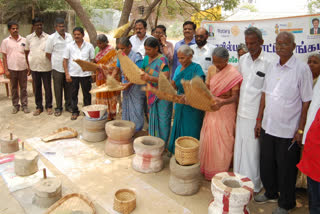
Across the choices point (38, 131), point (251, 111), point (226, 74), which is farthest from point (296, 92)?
point (38, 131)

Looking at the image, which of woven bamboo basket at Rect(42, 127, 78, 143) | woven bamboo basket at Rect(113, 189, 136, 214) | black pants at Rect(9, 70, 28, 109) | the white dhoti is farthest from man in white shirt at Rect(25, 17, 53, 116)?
the white dhoti

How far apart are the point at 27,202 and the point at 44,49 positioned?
153 inches

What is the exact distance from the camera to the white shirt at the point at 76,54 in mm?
5559

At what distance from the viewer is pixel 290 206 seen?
2943 mm

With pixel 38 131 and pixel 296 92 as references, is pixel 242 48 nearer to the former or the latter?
pixel 296 92

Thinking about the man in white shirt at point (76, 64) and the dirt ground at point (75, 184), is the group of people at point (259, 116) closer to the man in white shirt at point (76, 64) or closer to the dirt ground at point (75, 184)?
the dirt ground at point (75, 184)

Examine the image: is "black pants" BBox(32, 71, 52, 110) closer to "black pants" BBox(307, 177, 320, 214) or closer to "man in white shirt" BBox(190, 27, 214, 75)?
"man in white shirt" BBox(190, 27, 214, 75)

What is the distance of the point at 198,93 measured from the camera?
272 centimetres

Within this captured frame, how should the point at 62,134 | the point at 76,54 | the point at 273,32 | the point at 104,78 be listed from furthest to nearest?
the point at 76,54 < the point at 104,78 < the point at 62,134 < the point at 273,32

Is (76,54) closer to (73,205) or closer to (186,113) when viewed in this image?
(186,113)

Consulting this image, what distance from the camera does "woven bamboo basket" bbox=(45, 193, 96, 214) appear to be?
281 cm

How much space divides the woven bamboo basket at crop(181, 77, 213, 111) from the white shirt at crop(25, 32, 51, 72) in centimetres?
427

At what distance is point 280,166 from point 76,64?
4.44 metres

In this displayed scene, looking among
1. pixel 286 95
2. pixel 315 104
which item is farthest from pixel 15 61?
pixel 315 104
